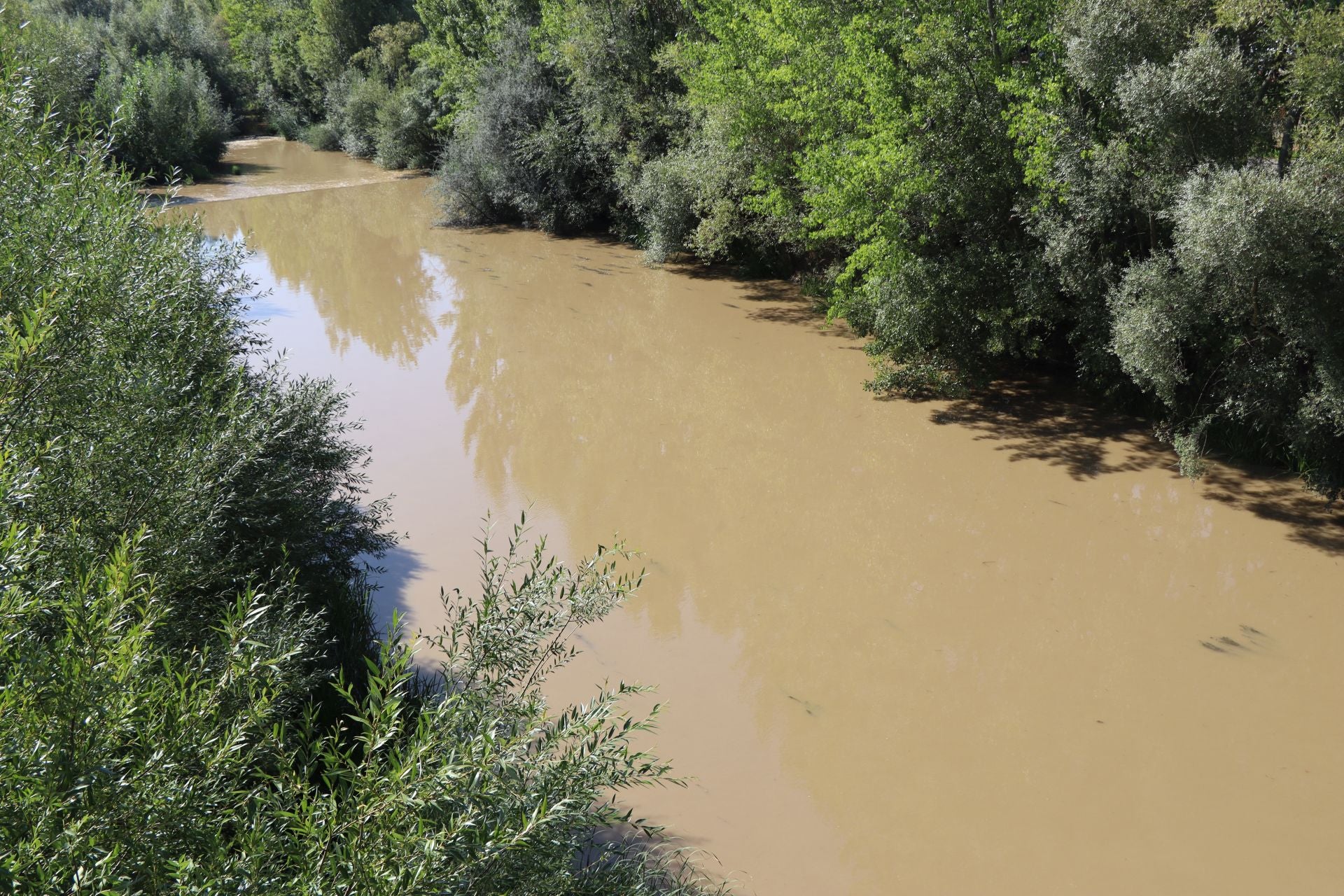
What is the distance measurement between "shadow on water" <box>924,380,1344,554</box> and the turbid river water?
57mm

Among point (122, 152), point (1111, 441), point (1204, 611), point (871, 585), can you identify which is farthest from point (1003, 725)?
point (122, 152)

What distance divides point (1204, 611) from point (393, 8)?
138 feet

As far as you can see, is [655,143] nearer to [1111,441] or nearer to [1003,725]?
[1111,441]

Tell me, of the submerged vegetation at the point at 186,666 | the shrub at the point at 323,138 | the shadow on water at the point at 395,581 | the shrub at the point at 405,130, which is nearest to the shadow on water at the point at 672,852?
A: the submerged vegetation at the point at 186,666

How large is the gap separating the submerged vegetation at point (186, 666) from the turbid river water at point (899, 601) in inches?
74.1

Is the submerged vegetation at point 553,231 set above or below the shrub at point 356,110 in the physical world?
below

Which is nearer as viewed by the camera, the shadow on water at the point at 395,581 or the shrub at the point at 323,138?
the shadow on water at the point at 395,581

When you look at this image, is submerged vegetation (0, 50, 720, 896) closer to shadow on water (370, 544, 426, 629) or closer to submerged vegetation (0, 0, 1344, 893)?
submerged vegetation (0, 0, 1344, 893)

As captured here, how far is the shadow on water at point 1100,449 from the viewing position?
1126cm

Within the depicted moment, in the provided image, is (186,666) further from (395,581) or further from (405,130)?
(405,130)

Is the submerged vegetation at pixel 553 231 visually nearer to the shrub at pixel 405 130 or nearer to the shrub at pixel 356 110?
the shrub at pixel 405 130

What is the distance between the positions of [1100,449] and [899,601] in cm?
477

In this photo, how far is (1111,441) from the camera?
13164 mm

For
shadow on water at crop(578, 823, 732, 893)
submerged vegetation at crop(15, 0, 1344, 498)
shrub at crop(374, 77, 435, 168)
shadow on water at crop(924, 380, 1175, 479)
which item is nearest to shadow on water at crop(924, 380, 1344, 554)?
shadow on water at crop(924, 380, 1175, 479)
